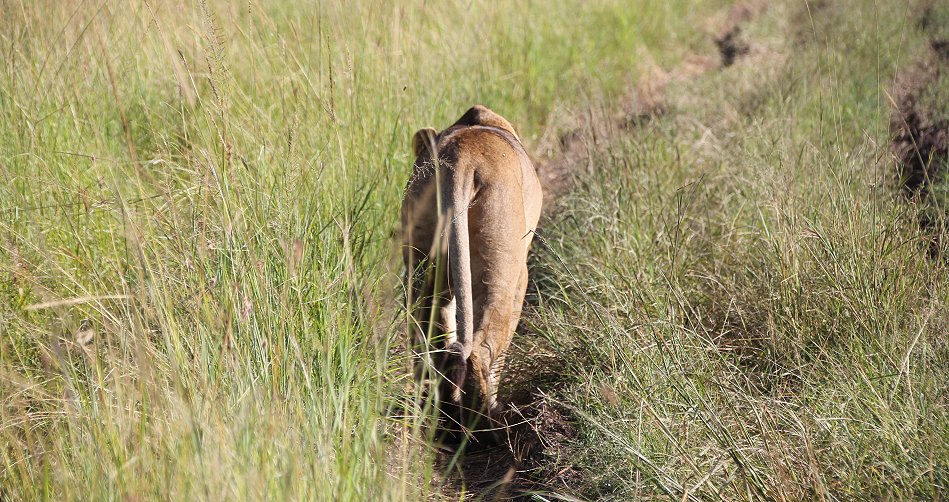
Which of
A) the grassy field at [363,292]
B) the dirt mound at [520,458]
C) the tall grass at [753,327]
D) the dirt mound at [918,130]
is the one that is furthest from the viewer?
the dirt mound at [918,130]

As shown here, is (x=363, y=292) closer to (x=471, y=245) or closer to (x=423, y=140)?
(x=471, y=245)

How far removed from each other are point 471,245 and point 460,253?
0.29 metres

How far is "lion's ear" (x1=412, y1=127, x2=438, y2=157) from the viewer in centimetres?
399

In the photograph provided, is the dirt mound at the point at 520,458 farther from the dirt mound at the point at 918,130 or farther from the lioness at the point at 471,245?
the dirt mound at the point at 918,130

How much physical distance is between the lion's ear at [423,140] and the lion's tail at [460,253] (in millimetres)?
268

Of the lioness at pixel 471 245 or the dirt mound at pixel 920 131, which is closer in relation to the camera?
the lioness at pixel 471 245

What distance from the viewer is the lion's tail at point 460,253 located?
3549 mm

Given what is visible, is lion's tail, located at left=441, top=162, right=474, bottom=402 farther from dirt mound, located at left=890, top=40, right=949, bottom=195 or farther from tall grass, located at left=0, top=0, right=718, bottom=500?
dirt mound, located at left=890, top=40, right=949, bottom=195

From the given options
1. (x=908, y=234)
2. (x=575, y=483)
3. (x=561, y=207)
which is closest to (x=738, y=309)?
(x=908, y=234)

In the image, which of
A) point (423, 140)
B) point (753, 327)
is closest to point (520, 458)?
point (753, 327)

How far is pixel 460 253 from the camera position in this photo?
354 cm

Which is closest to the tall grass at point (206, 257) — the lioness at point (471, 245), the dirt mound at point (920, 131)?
the lioness at point (471, 245)

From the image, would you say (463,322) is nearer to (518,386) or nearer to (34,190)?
(518,386)

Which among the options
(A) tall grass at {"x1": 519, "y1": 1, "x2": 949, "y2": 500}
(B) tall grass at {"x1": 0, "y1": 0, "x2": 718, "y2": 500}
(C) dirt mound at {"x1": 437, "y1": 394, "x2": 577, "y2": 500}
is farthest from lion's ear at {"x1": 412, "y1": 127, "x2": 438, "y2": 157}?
(C) dirt mound at {"x1": 437, "y1": 394, "x2": 577, "y2": 500}
